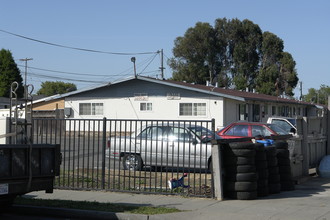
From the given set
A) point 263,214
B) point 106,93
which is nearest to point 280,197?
point 263,214

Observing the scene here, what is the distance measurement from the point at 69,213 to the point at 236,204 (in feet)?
11.4

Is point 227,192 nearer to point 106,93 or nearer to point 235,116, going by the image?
point 235,116

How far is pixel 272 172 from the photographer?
1145 cm

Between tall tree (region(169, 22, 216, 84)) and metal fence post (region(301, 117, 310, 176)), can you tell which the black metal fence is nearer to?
metal fence post (region(301, 117, 310, 176))

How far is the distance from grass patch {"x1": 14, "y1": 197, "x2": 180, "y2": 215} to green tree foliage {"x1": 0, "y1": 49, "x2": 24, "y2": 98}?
57813 mm

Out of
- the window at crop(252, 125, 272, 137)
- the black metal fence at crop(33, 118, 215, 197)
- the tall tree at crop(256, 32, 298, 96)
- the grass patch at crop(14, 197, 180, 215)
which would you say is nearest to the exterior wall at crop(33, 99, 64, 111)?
the window at crop(252, 125, 272, 137)

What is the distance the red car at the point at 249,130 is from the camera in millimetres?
17925

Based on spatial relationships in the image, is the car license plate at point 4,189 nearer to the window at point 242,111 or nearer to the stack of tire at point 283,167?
the stack of tire at point 283,167

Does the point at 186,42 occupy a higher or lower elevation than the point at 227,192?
higher

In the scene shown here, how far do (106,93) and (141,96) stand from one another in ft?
10.2

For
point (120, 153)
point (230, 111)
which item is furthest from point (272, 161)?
point (230, 111)

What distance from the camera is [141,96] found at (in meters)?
35.9

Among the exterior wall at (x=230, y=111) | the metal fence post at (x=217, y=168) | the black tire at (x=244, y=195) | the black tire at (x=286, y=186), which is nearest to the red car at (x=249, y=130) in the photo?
the black tire at (x=286, y=186)

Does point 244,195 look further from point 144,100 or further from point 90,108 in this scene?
point 90,108
